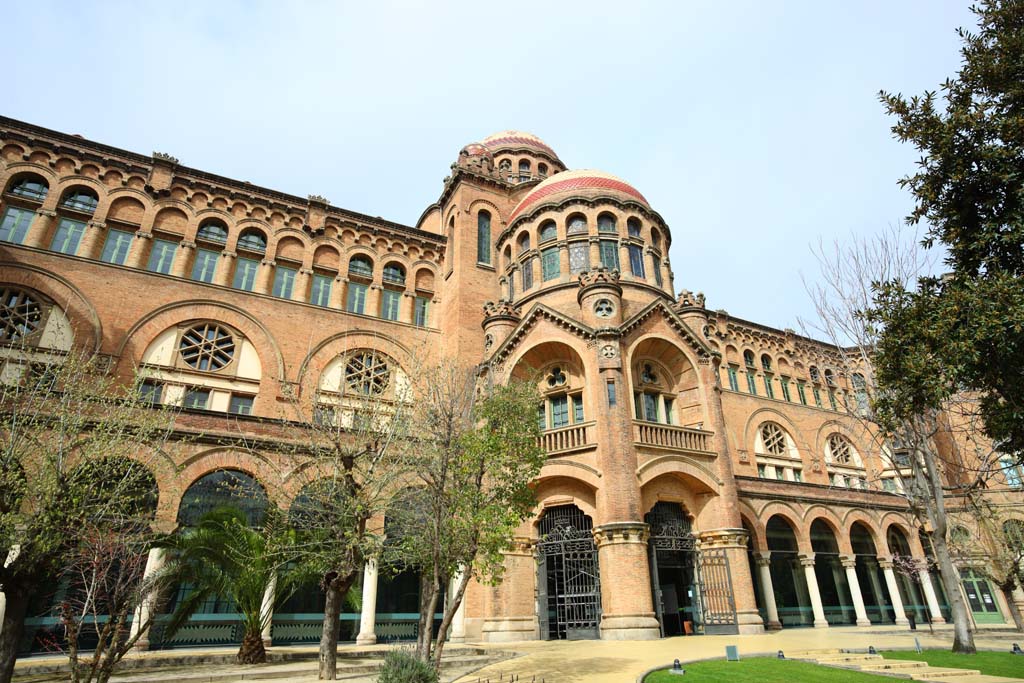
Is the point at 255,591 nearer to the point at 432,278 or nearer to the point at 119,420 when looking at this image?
the point at 119,420

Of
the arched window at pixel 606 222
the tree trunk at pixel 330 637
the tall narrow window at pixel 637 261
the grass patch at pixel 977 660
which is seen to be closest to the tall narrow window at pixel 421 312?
the arched window at pixel 606 222

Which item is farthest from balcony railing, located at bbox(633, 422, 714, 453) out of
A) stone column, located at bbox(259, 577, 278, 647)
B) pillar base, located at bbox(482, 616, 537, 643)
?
stone column, located at bbox(259, 577, 278, 647)

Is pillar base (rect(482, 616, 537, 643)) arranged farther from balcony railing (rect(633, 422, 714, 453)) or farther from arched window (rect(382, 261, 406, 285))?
arched window (rect(382, 261, 406, 285))

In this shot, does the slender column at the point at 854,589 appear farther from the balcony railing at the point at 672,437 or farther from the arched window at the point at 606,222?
the arched window at the point at 606,222

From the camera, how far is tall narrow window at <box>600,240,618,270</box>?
82.4ft

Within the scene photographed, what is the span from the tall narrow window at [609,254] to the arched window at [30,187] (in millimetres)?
22530

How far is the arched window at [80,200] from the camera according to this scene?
2298 centimetres

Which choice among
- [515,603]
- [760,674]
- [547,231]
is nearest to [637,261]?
[547,231]

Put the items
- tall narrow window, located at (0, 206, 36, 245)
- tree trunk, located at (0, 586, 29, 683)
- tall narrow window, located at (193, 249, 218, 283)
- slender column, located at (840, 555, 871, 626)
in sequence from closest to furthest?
1. tree trunk, located at (0, 586, 29, 683)
2. tall narrow window, located at (0, 206, 36, 245)
3. tall narrow window, located at (193, 249, 218, 283)
4. slender column, located at (840, 555, 871, 626)

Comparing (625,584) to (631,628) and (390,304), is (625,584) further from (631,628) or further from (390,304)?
(390,304)

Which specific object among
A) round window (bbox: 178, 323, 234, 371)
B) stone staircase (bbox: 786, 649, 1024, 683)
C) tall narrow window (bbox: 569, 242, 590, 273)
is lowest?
stone staircase (bbox: 786, 649, 1024, 683)

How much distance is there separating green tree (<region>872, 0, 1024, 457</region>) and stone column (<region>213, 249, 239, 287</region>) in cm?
2365

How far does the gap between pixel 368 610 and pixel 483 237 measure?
18.3 metres

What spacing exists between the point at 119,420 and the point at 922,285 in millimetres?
17694
